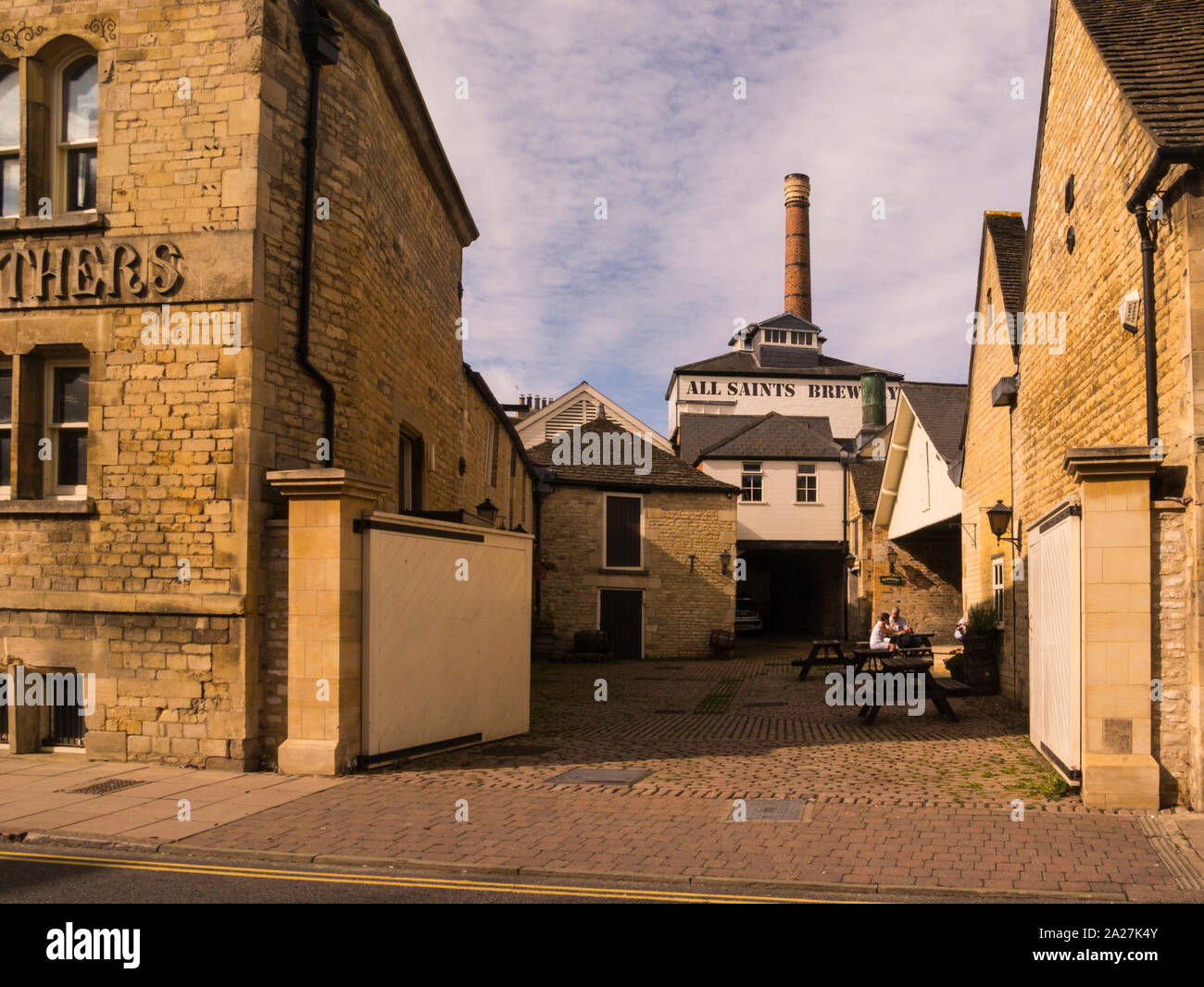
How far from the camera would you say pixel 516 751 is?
1097 centimetres

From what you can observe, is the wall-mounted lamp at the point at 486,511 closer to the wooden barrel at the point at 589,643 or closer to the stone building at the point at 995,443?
the wooden barrel at the point at 589,643

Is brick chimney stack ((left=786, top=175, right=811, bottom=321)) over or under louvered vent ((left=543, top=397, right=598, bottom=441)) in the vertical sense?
over

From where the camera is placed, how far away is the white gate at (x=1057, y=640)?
27.2 feet

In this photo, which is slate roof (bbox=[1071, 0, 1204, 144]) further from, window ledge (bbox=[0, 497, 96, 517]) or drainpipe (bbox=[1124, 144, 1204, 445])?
window ledge (bbox=[0, 497, 96, 517])

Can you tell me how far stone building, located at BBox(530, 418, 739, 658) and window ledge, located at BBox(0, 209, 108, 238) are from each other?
18324mm

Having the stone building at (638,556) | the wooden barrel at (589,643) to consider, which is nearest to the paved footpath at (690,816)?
the wooden barrel at (589,643)

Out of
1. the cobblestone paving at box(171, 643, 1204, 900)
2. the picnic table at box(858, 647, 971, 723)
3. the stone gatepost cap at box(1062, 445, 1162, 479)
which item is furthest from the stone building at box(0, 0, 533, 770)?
the picnic table at box(858, 647, 971, 723)

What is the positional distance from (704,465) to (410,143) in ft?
78.2

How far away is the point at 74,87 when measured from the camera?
10.8 meters

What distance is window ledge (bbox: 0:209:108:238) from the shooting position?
33.6ft

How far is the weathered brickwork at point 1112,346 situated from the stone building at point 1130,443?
2 cm

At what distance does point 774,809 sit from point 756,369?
47.5 m

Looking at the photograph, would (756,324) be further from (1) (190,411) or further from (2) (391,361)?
(1) (190,411)
